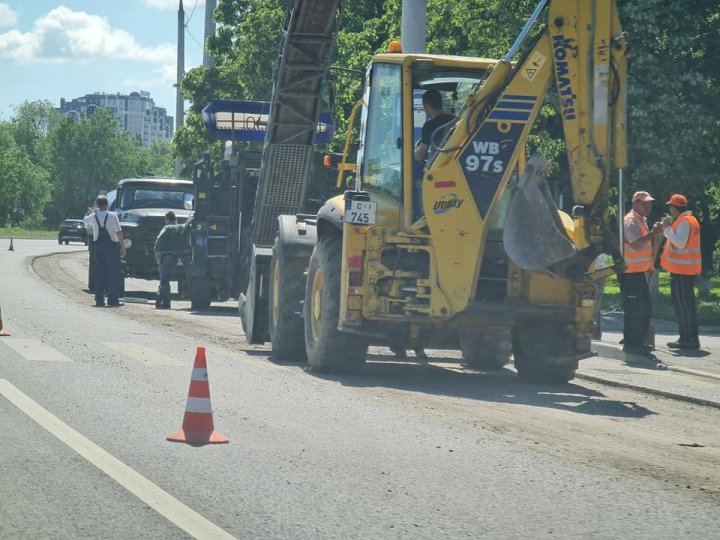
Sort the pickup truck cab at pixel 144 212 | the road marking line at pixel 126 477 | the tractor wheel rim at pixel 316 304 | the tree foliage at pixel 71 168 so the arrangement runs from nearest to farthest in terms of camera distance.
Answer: the road marking line at pixel 126 477 → the tractor wheel rim at pixel 316 304 → the pickup truck cab at pixel 144 212 → the tree foliage at pixel 71 168

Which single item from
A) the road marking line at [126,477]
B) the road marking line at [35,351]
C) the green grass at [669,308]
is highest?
the road marking line at [126,477]

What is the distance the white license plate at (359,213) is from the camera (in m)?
11.8

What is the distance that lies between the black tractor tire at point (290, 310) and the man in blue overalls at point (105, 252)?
351 inches

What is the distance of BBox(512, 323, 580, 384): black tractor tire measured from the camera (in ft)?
40.5

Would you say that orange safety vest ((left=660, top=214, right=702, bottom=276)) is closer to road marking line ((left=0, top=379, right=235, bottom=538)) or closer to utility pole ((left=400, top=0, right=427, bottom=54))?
utility pole ((left=400, top=0, right=427, bottom=54))

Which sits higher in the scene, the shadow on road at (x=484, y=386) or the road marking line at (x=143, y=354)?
the road marking line at (x=143, y=354)

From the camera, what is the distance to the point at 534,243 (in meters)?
11.4

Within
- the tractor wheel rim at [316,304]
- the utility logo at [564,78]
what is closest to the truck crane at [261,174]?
the tractor wheel rim at [316,304]

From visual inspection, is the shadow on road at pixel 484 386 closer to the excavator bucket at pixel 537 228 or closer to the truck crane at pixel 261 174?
the excavator bucket at pixel 537 228

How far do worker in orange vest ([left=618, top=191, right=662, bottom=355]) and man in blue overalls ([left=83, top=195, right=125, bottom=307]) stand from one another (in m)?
9.76

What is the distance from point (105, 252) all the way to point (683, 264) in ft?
34.5

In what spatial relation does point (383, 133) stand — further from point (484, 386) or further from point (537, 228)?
point (484, 386)

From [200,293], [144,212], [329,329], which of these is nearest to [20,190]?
[144,212]

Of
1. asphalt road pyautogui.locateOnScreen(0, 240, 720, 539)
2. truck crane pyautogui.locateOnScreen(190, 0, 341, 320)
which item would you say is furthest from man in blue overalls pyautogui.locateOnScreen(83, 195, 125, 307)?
asphalt road pyautogui.locateOnScreen(0, 240, 720, 539)
